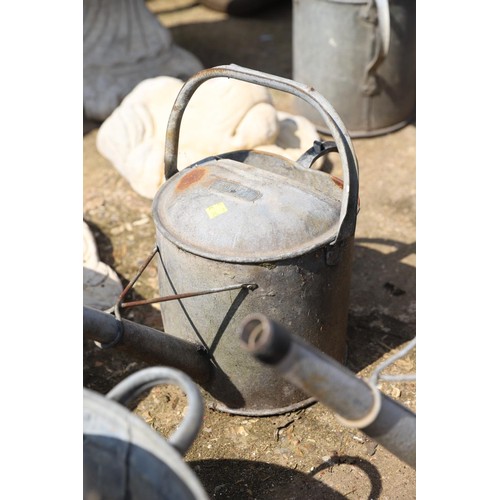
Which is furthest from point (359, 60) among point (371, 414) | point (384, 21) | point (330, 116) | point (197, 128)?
point (371, 414)

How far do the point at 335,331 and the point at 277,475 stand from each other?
0.61 meters

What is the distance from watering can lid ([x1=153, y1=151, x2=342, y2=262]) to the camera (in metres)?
2.73

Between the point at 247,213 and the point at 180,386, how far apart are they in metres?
1.06

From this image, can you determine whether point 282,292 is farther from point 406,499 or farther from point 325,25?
point 325,25

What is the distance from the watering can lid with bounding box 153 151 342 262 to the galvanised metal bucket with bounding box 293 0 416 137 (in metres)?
2.03

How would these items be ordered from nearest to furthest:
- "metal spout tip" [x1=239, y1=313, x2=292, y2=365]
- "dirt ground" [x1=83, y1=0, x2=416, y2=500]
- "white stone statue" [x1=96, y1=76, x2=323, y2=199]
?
1. "metal spout tip" [x1=239, y1=313, x2=292, y2=365]
2. "dirt ground" [x1=83, y1=0, x2=416, y2=500]
3. "white stone statue" [x1=96, y1=76, x2=323, y2=199]

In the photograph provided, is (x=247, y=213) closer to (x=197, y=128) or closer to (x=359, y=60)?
(x=197, y=128)

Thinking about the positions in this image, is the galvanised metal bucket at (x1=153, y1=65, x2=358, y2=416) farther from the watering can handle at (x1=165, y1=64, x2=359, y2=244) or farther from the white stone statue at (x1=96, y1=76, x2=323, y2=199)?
the white stone statue at (x1=96, y1=76, x2=323, y2=199)

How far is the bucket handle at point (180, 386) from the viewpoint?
1803 millimetres

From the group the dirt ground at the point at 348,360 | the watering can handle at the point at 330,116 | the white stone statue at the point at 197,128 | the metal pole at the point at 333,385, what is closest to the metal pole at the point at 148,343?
the dirt ground at the point at 348,360

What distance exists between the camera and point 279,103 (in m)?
5.77

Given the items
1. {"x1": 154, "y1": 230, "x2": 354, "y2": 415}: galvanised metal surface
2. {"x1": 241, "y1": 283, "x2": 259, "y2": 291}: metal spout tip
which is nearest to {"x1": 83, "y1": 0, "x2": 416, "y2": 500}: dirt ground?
{"x1": 154, "y1": 230, "x2": 354, "y2": 415}: galvanised metal surface

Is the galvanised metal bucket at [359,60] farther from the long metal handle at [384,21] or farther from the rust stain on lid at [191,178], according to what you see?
the rust stain on lid at [191,178]

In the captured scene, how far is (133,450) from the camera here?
5.75 ft
